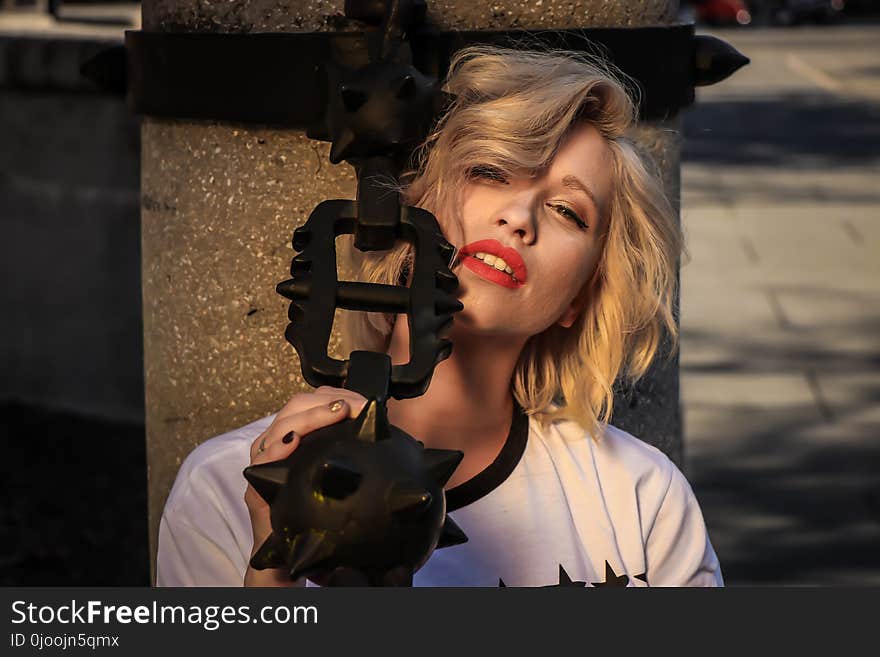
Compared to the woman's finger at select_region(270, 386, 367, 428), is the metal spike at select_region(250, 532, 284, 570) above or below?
below

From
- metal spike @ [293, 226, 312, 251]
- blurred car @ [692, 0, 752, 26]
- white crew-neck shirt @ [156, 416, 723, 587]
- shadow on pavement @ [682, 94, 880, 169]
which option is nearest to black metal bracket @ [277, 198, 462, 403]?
metal spike @ [293, 226, 312, 251]

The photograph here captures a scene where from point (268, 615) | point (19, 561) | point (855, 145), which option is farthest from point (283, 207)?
point (855, 145)

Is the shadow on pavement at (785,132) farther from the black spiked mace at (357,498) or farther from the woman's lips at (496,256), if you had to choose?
the black spiked mace at (357,498)

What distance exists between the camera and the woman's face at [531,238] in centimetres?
188

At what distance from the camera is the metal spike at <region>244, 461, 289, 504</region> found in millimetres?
1398

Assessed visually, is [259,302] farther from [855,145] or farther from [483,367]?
[855,145]

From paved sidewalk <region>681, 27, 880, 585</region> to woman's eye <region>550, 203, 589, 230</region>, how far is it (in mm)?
1009

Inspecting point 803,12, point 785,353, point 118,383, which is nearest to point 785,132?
point 785,353

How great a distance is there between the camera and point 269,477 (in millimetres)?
1402

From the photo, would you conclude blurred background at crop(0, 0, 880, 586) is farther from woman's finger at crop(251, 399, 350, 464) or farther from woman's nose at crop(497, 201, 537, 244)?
woman's finger at crop(251, 399, 350, 464)

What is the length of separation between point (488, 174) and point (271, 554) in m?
0.70

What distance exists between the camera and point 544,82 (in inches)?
76.2

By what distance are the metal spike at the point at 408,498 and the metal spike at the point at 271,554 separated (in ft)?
0.43

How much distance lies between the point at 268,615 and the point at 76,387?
387cm
